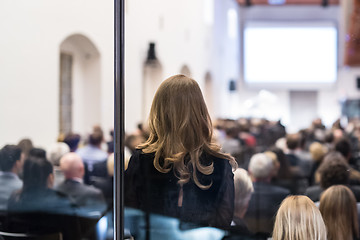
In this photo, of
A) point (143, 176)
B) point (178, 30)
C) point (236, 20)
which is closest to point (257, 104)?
point (236, 20)

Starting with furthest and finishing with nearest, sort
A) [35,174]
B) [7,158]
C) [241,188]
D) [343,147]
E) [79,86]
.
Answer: [79,86] < [343,147] < [35,174] < [7,158] < [241,188]

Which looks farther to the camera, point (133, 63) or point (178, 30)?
point (178, 30)

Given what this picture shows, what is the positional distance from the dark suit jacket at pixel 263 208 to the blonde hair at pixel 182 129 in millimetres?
409

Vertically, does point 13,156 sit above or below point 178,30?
below

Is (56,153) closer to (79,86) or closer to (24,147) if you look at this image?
(24,147)

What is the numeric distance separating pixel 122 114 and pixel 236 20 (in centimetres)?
1781

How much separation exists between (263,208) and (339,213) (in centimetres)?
44

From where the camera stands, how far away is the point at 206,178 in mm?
1770

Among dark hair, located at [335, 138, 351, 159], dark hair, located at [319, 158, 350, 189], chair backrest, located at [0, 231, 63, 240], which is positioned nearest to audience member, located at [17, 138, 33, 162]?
chair backrest, located at [0, 231, 63, 240]

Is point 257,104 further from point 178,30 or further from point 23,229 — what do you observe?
point 23,229

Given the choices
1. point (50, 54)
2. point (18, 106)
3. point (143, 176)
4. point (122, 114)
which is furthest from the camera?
point (50, 54)

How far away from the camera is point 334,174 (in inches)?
110

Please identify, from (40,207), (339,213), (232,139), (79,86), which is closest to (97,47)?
(79,86)

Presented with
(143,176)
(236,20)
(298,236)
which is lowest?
(298,236)
